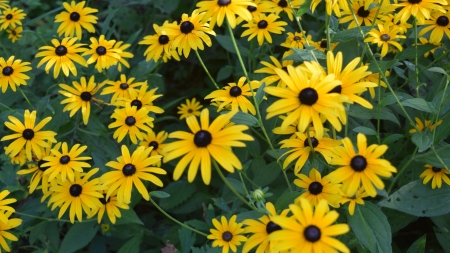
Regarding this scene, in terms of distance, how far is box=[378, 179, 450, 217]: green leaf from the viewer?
2.12 m

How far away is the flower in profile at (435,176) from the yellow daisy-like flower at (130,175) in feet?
3.79

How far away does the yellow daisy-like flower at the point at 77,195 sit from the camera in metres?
2.26

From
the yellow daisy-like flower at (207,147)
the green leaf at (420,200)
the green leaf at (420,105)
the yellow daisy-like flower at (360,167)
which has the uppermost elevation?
the yellow daisy-like flower at (207,147)

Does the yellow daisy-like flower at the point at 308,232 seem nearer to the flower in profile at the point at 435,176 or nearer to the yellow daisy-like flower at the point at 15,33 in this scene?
the flower in profile at the point at 435,176

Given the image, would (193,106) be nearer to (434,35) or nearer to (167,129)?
(167,129)

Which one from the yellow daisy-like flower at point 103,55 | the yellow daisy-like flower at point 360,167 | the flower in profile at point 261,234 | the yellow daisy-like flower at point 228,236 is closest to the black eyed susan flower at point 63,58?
the yellow daisy-like flower at point 103,55

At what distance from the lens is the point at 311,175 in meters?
1.99

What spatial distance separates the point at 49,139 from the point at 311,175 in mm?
1249

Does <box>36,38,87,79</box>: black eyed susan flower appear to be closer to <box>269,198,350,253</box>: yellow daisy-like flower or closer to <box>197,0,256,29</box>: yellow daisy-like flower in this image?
<box>197,0,256,29</box>: yellow daisy-like flower

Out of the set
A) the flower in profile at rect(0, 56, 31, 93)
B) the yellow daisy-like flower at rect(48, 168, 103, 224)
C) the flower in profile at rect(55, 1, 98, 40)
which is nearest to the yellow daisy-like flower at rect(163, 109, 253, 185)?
the yellow daisy-like flower at rect(48, 168, 103, 224)

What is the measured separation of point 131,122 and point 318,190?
1049 millimetres

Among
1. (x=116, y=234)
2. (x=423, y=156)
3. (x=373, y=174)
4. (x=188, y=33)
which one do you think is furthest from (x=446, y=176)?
(x=116, y=234)

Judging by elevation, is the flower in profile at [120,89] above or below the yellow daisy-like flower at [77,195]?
above

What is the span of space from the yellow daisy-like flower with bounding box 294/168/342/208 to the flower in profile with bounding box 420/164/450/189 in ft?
1.78
